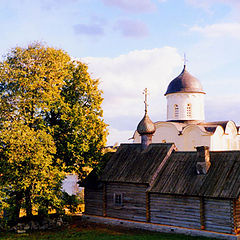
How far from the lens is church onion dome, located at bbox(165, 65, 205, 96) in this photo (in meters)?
43.2

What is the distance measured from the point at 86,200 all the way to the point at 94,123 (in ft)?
18.7

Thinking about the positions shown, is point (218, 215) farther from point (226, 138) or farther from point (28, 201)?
point (226, 138)

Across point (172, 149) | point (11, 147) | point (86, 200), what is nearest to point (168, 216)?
point (172, 149)

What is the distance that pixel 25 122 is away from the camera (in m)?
23.1

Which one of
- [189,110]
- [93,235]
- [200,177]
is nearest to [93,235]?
[93,235]

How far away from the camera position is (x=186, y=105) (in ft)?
142

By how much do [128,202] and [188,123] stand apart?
22.7 m

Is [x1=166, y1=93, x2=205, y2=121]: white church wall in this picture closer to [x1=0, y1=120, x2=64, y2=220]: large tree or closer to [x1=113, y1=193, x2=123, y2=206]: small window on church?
[x1=113, y1=193, x2=123, y2=206]: small window on church

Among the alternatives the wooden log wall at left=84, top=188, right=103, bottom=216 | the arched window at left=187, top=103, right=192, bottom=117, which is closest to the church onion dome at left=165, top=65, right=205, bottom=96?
the arched window at left=187, top=103, right=192, bottom=117

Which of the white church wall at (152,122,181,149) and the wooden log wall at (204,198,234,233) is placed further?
the white church wall at (152,122,181,149)

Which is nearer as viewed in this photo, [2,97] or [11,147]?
[11,147]

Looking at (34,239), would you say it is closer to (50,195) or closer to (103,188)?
(50,195)

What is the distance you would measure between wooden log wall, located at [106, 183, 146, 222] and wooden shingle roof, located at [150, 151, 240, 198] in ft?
4.24

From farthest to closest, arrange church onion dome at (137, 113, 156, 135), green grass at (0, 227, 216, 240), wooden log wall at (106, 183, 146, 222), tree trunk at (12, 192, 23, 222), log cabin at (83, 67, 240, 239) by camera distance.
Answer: church onion dome at (137, 113, 156, 135), tree trunk at (12, 192, 23, 222), wooden log wall at (106, 183, 146, 222), green grass at (0, 227, 216, 240), log cabin at (83, 67, 240, 239)
